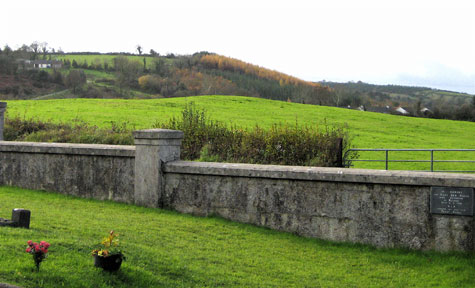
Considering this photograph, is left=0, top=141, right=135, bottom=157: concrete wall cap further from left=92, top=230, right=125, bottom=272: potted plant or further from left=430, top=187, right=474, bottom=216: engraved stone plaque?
left=430, top=187, right=474, bottom=216: engraved stone plaque

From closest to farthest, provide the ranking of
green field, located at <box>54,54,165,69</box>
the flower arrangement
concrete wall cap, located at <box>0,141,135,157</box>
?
the flower arrangement
concrete wall cap, located at <box>0,141,135,157</box>
green field, located at <box>54,54,165,69</box>

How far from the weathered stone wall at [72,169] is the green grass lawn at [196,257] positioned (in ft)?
3.47

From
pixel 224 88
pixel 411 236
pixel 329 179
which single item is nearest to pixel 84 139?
pixel 329 179

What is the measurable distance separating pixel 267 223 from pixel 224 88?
54769 millimetres

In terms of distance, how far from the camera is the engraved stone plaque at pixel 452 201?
7574 mm

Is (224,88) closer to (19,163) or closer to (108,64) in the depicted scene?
(108,64)

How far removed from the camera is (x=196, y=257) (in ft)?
22.6

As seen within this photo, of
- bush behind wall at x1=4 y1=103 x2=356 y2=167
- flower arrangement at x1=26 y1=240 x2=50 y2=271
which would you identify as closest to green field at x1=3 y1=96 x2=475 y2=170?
bush behind wall at x1=4 y1=103 x2=356 y2=167

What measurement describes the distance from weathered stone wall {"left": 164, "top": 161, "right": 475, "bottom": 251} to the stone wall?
0.05 feet

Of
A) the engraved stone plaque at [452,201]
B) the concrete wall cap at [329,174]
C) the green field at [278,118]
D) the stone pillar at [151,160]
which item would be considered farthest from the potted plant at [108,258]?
the green field at [278,118]

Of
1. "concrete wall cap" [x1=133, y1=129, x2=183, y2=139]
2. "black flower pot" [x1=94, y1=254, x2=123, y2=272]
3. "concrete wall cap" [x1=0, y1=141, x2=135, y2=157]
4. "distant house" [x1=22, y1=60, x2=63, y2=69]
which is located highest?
"distant house" [x1=22, y1=60, x2=63, y2=69]

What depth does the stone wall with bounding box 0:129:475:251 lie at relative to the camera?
7.91m

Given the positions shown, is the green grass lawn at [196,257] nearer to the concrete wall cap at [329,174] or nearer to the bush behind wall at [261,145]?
the concrete wall cap at [329,174]

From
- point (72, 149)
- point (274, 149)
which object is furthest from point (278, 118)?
point (72, 149)
